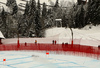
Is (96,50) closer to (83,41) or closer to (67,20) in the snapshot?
(83,41)

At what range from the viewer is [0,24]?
69.6 m

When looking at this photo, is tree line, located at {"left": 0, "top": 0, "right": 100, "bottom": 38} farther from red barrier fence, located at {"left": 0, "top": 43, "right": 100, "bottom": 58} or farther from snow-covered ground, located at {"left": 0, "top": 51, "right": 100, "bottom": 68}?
snow-covered ground, located at {"left": 0, "top": 51, "right": 100, "bottom": 68}

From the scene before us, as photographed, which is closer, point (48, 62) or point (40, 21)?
point (48, 62)

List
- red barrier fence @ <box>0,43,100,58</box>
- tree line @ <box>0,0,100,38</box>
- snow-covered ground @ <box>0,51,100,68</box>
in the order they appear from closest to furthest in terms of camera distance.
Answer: snow-covered ground @ <box>0,51,100,68</box> → red barrier fence @ <box>0,43,100,58</box> → tree line @ <box>0,0,100,38</box>

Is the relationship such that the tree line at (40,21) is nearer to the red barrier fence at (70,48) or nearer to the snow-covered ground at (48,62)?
the red barrier fence at (70,48)

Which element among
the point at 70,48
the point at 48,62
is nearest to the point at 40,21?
the point at 70,48

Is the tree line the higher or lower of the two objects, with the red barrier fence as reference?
higher

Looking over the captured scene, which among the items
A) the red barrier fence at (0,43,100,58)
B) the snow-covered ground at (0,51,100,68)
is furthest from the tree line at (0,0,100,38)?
the snow-covered ground at (0,51,100,68)

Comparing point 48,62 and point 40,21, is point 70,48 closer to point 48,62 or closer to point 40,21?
point 48,62

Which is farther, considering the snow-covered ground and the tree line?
the tree line

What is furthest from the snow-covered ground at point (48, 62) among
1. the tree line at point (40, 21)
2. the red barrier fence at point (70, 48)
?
the tree line at point (40, 21)

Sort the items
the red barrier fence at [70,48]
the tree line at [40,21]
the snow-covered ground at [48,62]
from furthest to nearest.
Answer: the tree line at [40,21] < the red barrier fence at [70,48] < the snow-covered ground at [48,62]

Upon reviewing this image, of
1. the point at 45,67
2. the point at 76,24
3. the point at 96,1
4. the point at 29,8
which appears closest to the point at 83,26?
the point at 76,24

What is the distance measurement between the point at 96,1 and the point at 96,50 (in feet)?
125
